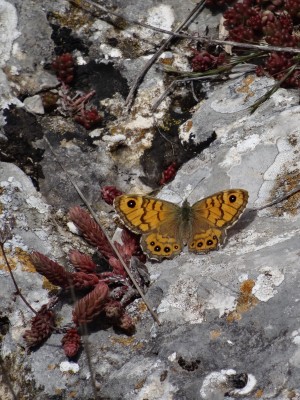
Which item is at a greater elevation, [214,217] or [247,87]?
[247,87]

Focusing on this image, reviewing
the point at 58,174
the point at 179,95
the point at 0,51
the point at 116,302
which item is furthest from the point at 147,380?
the point at 0,51

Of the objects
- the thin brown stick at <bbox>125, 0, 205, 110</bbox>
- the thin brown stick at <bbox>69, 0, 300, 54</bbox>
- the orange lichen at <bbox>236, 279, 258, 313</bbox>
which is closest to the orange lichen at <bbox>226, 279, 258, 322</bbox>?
the orange lichen at <bbox>236, 279, 258, 313</bbox>

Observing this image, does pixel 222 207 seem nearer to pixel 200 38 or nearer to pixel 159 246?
pixel 159 246

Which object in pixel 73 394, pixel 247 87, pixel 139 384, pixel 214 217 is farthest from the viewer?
pixel 247 87

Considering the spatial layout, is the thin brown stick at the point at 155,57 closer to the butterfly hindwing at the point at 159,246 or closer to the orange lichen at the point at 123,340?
the butterfly hindwing at the point at 159,246

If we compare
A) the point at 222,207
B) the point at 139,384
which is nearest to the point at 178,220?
the point at 222,207

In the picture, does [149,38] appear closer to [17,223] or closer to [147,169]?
[147,169]
